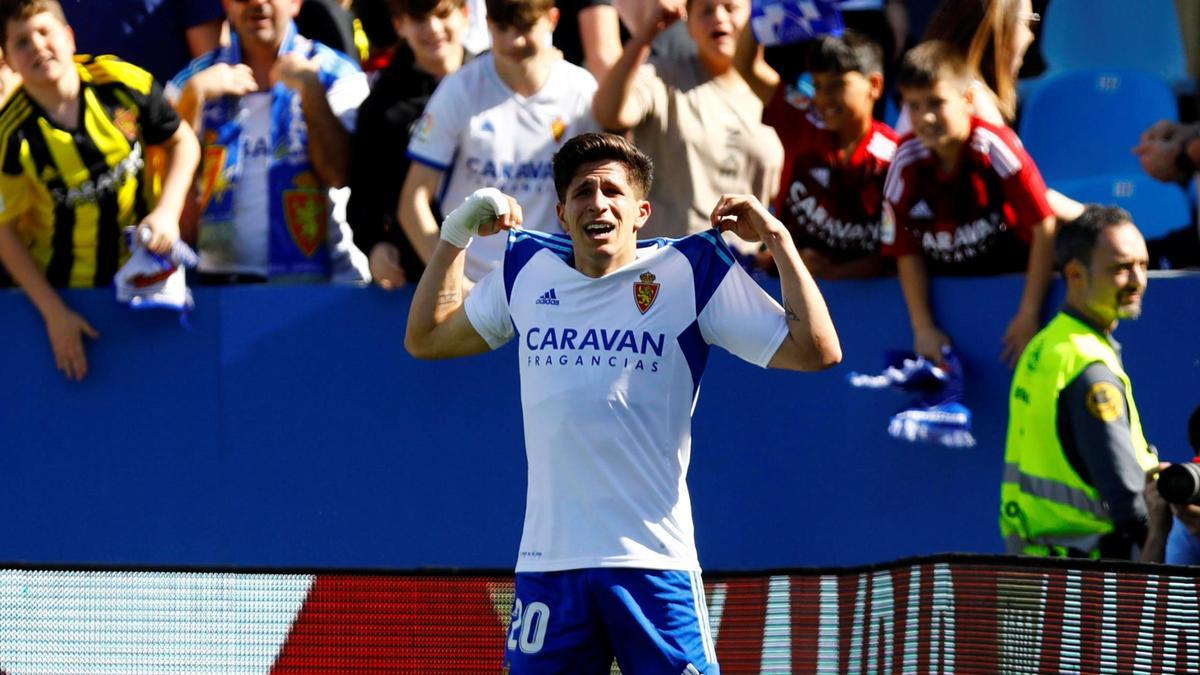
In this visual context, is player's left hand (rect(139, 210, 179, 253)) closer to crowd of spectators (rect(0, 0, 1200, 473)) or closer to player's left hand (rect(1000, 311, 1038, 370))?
crowd of spectators (rect(0, 0, 1200, 473))

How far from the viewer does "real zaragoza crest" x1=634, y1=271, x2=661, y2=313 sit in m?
4.92

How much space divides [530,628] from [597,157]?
1.24 m

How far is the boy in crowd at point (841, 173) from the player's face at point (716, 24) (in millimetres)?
338

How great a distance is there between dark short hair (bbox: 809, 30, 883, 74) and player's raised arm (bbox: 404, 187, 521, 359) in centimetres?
260

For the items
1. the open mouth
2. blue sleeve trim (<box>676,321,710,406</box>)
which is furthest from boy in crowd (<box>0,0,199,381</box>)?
blue sleeve trim (<box>676,321,710,406</box>)

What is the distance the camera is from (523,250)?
5137 millimetres

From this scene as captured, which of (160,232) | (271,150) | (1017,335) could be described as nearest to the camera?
(1017,335)

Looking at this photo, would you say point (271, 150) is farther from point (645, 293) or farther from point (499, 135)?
point (645, 293)

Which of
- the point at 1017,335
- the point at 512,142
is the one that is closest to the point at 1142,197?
the point at 1017,335

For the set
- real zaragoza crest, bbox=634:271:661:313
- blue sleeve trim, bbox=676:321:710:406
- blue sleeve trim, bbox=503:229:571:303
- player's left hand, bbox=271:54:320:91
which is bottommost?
blue sleeve trim, bbox=676:321:710:406

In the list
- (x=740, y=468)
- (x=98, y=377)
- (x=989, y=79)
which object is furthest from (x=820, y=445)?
(x=98, y=377)

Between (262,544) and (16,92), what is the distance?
2.12 meters

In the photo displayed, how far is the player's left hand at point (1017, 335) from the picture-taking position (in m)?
6.85

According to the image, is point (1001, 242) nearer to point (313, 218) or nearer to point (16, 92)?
point (313, 218)
